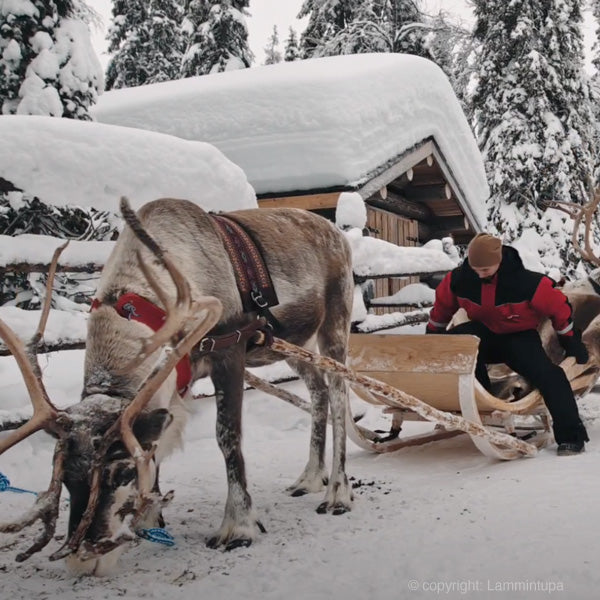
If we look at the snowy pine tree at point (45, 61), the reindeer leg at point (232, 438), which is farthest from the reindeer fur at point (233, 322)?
the snowy pine tree at point (45, 61)

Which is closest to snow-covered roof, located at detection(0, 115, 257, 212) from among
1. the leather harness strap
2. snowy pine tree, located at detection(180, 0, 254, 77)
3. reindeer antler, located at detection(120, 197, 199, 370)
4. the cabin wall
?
the leather harness strap

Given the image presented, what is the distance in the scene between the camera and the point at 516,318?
4.84 m

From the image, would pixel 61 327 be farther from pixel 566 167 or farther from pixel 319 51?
pixel 319 51

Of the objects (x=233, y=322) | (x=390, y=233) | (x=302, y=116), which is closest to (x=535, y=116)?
(x=390, y=233)

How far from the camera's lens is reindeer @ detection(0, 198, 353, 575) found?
8.66 feet

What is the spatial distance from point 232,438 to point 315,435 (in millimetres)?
1094

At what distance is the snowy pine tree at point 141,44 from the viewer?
24.7 metres

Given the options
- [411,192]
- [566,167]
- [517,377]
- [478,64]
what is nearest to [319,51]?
[478,64]

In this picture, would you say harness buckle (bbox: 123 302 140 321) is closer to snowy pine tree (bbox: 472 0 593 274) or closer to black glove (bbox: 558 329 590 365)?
black glove (bbox: 558 329 590 365)

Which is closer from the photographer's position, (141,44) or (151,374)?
(151,374)

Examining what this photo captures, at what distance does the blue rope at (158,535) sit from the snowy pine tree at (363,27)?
59.1ft

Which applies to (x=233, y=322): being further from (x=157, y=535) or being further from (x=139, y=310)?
(x=157, y=535)

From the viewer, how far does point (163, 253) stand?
9.05 feet

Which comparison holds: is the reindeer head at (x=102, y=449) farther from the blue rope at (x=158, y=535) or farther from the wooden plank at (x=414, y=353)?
the wooden plank at (x=414, y=353)
